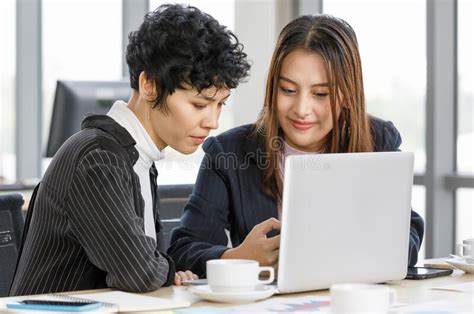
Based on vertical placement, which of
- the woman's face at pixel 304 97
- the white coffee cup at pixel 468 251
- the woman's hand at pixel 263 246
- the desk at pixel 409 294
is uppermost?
the woman's face at pixel 304 97

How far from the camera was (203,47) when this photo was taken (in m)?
1.93

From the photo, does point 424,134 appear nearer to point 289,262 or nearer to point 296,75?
point 296,75

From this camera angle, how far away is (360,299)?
4.50ft

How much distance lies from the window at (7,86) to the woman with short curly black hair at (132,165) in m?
3.59

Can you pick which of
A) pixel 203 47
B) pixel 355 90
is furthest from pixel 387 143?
pixel 203 47

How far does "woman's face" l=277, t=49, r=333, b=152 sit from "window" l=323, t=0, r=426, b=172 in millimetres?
2081

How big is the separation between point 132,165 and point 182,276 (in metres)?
0.26

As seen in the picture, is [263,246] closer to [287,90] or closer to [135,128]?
[135,128]

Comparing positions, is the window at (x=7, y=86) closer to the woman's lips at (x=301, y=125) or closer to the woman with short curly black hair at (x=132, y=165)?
the woman's lips at (x=301, y=125)

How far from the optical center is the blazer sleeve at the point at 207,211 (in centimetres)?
219

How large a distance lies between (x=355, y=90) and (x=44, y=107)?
3.77m

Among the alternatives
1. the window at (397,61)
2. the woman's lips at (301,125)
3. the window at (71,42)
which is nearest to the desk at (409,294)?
the woman's lips at (301,125)

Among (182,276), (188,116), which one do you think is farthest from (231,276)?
(188,116)

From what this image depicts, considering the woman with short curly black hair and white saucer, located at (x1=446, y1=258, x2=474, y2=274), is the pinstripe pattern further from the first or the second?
white saucer, located at (x1=446, y1=258, x2=474, y2=274)
